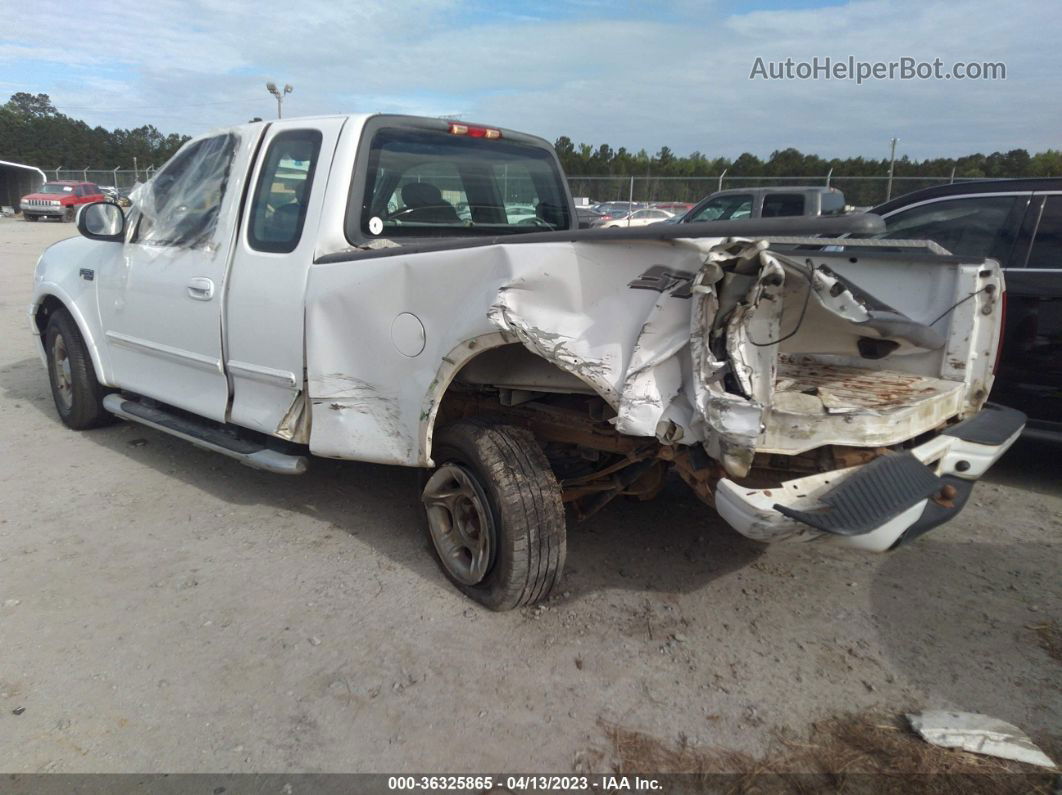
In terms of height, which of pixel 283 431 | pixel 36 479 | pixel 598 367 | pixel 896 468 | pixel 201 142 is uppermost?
pixel 201 142

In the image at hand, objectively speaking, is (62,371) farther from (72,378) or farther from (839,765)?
(839,765)

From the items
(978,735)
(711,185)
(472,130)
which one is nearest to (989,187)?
(472,130)

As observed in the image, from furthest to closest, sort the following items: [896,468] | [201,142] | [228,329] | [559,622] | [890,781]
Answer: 1. [201,142]
2. [228,329]
3. [559,622]
4. [896,468]
5. [890,781]

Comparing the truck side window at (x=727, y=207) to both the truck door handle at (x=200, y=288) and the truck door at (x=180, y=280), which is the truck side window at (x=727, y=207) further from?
the truck door handle at (x=200, y=288)

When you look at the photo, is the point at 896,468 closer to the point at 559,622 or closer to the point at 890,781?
the point at 890,781

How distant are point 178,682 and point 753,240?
2.54 m

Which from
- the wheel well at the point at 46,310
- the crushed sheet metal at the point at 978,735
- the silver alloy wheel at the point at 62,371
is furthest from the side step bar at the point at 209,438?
the crushed sheet metal at the point at 978,735

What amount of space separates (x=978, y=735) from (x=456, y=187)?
339 cm

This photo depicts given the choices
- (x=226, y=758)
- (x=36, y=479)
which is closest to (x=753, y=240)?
(x=226, y=758)

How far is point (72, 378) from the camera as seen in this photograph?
549cm

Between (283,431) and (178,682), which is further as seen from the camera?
(283,431)

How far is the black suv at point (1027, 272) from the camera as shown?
15.1 ft

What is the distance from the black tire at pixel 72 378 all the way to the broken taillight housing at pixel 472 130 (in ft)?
10.0

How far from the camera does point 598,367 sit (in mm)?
2621
